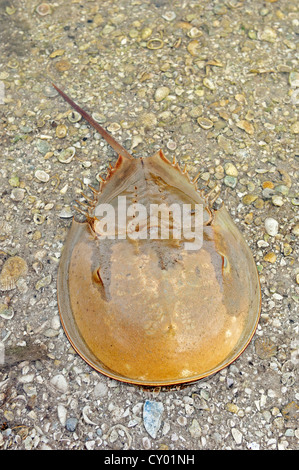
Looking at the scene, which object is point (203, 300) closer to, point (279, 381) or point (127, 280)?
point (127, 280)

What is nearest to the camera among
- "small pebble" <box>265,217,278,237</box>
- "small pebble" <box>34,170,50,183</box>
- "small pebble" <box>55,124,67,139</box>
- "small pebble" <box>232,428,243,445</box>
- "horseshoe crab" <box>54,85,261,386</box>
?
"horseshoe crab" <box>54,85,261,386</box>

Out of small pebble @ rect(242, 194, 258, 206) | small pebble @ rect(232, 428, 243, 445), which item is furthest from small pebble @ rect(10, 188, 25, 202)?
small pebble @ rect(232, 428, 243, 445)

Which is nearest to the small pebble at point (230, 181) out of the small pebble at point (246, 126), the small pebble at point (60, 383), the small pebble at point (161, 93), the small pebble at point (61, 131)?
the small pebble at point (246, 126)

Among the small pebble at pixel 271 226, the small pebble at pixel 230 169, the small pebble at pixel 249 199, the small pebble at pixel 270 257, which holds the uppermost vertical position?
the small pebble at pixel 230 169

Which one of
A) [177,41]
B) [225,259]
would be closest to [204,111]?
[177,41]

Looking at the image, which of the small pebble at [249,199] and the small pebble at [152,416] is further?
the small pebble at [249,199]

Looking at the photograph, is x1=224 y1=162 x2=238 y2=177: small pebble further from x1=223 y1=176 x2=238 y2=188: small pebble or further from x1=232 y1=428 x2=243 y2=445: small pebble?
x1=232 y1=428 x2=243 y2=445: small pebble

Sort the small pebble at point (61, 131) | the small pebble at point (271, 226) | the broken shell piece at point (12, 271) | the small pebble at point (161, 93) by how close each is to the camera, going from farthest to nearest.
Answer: the small pebble at point (161, 93) < the small pebble at point (61, 131) < the small pebble at point (271, 226) < the broken shell piece at point (12, 271)

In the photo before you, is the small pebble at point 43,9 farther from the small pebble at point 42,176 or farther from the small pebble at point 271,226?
the small pebble at point 271,226
